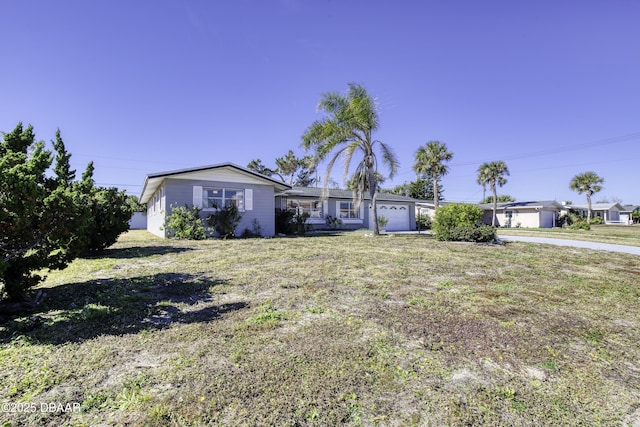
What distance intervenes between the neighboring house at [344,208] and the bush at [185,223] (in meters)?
7.17

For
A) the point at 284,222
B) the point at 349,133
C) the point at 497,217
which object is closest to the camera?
the point at 349,133

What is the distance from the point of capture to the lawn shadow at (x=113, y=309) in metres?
3.17

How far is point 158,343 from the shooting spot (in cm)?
289

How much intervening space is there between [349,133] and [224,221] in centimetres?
735

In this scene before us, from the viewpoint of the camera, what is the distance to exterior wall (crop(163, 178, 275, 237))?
13414 millimetres

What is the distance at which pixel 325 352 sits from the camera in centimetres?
271

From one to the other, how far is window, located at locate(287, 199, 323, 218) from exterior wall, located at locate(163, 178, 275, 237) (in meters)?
5.36

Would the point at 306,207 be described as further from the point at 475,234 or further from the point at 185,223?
the point at 475,234

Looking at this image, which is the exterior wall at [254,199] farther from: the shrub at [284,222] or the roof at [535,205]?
the roof at [535,205]

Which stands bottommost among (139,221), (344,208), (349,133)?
(139,221)

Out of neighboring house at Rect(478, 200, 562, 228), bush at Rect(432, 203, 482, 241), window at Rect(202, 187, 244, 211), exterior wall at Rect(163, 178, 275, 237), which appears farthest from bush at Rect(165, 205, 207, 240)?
neighboring house at Rect(478, 200, 562, 228)

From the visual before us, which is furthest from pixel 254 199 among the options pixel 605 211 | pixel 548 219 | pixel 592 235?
pixel 605 211

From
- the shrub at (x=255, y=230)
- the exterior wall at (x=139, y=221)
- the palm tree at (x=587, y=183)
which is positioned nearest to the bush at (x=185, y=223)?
the shrub at (x=255, y=230)

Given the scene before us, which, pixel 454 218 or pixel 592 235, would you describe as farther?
pixel 592 235
